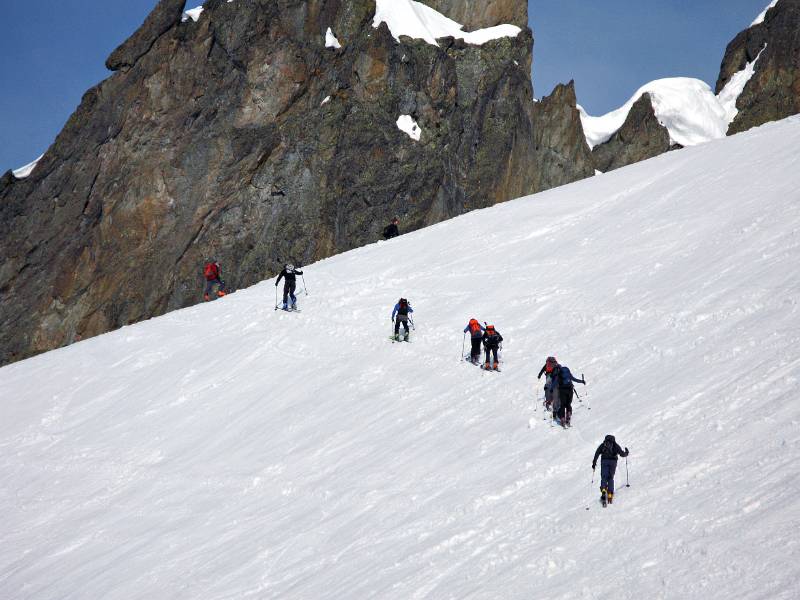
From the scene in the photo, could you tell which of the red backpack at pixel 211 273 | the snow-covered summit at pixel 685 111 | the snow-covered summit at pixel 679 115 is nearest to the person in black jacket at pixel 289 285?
the red backpack at pixel 211 273

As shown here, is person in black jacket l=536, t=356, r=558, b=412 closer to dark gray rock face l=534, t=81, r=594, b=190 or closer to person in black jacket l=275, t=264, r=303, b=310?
person in black jacket l=275, t=264, r=303, b=310

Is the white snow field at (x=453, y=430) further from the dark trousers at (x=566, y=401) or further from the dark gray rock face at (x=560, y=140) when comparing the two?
the dark gray rock face at (x=560, y=140)

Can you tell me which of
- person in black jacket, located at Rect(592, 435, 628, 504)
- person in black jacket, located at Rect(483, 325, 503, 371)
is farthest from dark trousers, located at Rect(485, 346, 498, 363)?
person in black jacket, located at Rect(592, 435, 628, 504)

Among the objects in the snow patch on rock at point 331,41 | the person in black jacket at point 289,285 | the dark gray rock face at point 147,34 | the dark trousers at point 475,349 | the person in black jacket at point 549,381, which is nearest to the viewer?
the person in black jacket at point 549,381

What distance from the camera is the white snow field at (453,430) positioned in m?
12.2

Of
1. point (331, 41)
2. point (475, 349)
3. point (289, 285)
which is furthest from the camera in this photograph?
point (331, 41)

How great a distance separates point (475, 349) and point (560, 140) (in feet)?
169

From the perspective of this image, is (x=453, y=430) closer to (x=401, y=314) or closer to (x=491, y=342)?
(x=491, y=342)

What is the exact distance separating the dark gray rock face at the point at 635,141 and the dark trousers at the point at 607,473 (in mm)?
86202

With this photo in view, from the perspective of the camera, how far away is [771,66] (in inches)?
3629

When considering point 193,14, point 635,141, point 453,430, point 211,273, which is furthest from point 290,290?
point 635,141

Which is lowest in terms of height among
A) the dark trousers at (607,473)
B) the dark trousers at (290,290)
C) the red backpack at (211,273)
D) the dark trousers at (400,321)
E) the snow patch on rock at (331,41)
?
the dark trousers at (607,473)

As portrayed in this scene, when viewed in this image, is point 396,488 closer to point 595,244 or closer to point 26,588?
point 26,588

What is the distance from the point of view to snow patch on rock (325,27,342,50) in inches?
2271
